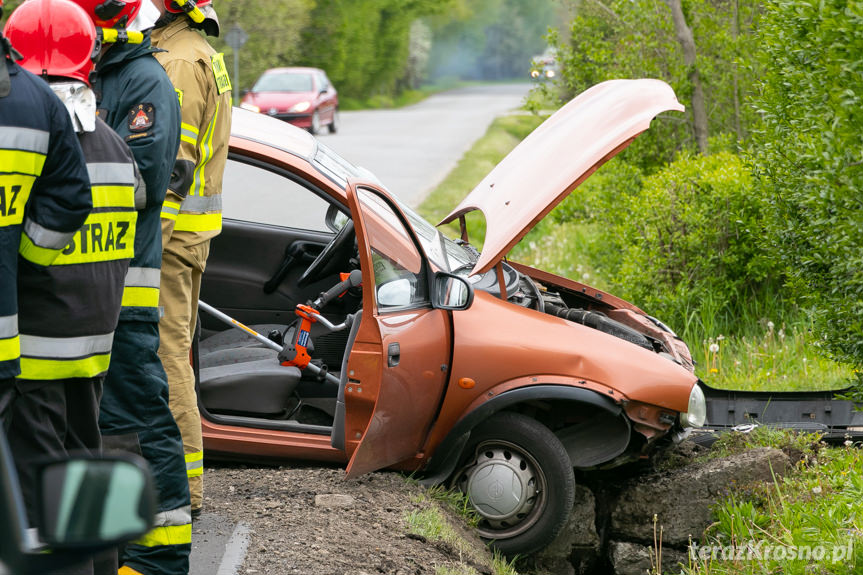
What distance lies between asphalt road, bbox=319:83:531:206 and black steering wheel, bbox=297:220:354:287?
8314 millimetres

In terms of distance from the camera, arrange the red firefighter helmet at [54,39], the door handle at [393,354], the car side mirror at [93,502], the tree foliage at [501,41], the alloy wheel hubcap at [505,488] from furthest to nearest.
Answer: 1. the tree foliage at [501,41]
2. the alloy wheel hubcap at [505,488]
3. the door handle at [393,354]
4. the red firefighter helmet at [54,39]
5. the car side mirror at [93,502]

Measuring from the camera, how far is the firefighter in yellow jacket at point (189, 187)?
383cm

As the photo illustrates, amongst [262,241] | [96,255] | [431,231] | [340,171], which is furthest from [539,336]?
[96,255]

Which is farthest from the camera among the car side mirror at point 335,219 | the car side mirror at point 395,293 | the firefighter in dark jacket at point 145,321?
the car side mirror at point 335,219

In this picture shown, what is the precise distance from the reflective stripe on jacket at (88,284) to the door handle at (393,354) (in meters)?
1.51

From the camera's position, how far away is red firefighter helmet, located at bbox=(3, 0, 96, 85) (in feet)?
9.64

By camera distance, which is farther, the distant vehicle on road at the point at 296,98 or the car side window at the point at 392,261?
the distant vehicle on road at the point at 296,98

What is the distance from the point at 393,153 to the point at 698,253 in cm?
1445

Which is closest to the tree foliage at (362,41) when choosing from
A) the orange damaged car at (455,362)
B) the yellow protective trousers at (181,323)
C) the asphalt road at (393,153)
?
the asphalt road at (393,153)

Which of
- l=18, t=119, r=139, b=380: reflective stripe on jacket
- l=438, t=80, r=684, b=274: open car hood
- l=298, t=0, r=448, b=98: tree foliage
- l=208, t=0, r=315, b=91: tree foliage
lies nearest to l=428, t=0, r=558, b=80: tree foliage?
l=298, t=0, r=448, b=98: tree foliage

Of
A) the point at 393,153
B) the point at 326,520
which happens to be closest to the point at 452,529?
the point at 326,520

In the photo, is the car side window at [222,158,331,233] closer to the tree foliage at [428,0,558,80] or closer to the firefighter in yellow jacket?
the firefighter in yellow jacket

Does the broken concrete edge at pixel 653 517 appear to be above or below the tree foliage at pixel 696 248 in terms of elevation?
below

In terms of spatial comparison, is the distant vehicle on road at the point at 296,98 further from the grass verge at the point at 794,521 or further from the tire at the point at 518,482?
the tire at the point at 518,482
